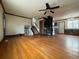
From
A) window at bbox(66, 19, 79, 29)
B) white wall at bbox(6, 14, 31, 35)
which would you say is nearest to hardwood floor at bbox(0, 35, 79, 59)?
white wall at bbox(6, 14, 31, 35)

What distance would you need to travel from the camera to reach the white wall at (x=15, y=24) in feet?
29.2

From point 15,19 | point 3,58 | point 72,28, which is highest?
point 15,19

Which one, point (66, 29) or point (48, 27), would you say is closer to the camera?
point (48, 27)

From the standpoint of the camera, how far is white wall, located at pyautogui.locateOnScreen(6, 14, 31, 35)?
8914 mm

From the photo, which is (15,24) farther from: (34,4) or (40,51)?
(40,51)

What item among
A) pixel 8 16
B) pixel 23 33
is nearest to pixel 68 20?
pixel 23 33

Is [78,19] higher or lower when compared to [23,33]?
higher

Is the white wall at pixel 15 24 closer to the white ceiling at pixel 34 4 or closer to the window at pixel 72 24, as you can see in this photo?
the white ceiling at pixel 34 4

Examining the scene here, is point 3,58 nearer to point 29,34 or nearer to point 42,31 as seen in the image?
point 29,34

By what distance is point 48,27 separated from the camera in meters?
10.1

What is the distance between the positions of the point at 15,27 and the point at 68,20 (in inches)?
317

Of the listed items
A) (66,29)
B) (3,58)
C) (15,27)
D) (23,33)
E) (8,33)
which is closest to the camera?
(3,58)

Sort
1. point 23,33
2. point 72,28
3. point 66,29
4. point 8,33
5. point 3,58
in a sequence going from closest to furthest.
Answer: point 3,58
point 8,33
point 23,33
point 72,28
point 66,29

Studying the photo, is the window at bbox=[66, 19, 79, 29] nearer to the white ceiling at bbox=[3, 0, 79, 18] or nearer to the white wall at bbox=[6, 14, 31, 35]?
the white ceiling at bbox=[3, 0, 79, 18]
